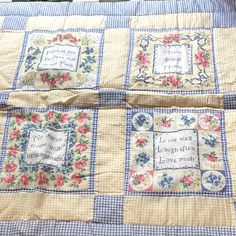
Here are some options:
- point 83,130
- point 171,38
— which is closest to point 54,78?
point 83,130

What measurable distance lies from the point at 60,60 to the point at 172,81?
0.41m

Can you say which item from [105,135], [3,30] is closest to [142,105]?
[105,135]

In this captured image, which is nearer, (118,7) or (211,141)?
(211,141)

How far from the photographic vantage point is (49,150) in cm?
129

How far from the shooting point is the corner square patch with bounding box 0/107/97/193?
1.24m

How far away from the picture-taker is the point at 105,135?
132cm

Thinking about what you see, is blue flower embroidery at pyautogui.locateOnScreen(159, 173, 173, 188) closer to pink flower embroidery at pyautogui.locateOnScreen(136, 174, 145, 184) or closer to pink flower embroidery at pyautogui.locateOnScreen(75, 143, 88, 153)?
pink flower embroidery at pyautogui.locateOnScreen(136, 174, 145, 184)

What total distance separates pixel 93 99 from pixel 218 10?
0.64 metres

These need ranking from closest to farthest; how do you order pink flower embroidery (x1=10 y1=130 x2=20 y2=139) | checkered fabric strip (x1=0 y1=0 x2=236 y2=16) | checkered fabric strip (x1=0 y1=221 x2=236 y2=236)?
checkered fabric strip (x1=0 y1=221 x2=236 y2=236) < pink flower embroidery (x1=10 y1=130 x2=20 y2=139) < checkered fabric strip (x1=0 y1=0 x2=236 y2=16)

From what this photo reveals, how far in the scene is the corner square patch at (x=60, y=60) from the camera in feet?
4.75

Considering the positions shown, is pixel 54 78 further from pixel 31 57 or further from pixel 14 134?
pixel 14 134

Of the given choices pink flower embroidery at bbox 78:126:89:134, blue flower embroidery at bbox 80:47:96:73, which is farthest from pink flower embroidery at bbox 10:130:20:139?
blue flower embroidery at bbox 80:47:96:73

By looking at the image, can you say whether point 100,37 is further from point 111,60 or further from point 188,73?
point 188,73

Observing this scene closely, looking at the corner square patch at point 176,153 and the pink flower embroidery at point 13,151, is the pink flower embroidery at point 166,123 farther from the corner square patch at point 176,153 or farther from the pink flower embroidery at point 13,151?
the pink flower embroidery at point 13,151
